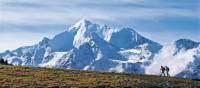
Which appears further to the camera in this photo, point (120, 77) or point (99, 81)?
point (120, 77)

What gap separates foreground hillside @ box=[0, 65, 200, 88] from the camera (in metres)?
73.2

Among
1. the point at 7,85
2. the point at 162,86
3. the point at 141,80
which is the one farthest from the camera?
the point at 141,80

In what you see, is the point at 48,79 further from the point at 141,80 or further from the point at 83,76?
the point at 141,80

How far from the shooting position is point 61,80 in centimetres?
7756

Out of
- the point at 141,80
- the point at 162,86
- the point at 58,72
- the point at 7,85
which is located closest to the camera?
the point at 7,85

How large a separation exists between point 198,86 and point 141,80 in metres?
8.09

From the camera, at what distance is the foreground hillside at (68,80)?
240ft

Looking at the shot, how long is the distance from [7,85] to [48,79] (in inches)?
341

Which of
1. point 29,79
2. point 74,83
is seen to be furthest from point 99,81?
point 29,79

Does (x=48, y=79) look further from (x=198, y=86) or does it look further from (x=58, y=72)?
(x=198, y=86)

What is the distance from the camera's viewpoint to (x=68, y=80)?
78000 millimetres

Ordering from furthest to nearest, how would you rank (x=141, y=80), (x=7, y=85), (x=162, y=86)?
(x=141, y=80) < (x=162, y=86) < (x=7, y=85)

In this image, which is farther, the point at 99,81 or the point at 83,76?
the point at 83,76

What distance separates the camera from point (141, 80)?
81.6 metres
